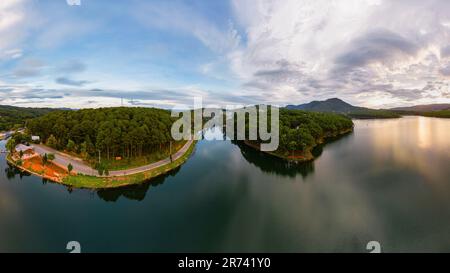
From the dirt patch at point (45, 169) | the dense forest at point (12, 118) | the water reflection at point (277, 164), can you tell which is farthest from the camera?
the dense forest at point (12, 118)

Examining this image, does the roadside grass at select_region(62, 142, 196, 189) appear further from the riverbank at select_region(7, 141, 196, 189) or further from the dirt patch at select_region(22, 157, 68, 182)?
the dirt patch at select_region(22, 157, 68, 182)

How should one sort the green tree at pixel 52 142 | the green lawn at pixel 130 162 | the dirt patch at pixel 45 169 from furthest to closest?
the green tree at pixel 52 142 → the green lawn at pixel 130 162 → the dirt patch at pixel 45 169

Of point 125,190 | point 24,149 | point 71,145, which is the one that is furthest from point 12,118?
point 125,190

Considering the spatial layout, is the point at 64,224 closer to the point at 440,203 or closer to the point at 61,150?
the point at 61,150

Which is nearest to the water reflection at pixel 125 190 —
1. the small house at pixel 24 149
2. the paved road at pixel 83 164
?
the paved road at pixel 83 164

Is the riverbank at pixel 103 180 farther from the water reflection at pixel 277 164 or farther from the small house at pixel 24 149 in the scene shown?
the water reflection at pixel 277 164

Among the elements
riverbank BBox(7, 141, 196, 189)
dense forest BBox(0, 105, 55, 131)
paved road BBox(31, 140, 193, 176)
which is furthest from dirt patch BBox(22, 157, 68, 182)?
dense forest BBox(0, 105, 55, 131)

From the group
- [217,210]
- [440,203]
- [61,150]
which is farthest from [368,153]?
[61,150]
